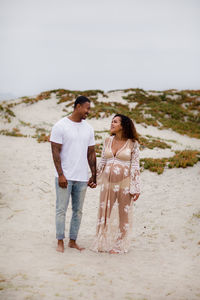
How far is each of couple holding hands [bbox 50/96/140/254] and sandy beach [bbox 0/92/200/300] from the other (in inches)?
17.6

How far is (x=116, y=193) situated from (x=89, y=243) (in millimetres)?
1419

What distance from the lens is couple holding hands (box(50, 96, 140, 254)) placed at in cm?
408

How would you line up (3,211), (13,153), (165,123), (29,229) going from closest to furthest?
(29,229) → (3,211) → (13,153) → (165,123)

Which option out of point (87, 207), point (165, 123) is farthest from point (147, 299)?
point (165, 123)

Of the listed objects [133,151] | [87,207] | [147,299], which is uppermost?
[133,151]

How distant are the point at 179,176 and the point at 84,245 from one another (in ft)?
19.3

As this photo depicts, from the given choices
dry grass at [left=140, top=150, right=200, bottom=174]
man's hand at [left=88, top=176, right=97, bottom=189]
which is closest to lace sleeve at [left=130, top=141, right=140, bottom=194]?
man's hand at [left=88, top=176, right=97, bottom=189]

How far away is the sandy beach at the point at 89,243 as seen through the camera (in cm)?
329

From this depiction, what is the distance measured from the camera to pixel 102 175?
181 inches

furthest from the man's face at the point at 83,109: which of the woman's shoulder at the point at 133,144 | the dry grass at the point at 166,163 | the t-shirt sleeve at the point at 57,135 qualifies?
the dry grass at the point at 166,163

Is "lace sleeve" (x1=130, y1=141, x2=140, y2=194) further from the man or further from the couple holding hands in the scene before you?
the man

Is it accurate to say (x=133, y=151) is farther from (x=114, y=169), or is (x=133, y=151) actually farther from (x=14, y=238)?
(x=14, y=238)

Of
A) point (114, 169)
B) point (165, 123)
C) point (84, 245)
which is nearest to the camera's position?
point (114, 169)

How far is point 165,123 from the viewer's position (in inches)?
914
